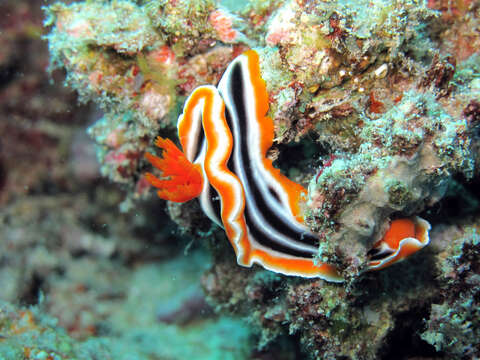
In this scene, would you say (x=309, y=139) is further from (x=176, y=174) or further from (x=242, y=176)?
(x=176, y=174)

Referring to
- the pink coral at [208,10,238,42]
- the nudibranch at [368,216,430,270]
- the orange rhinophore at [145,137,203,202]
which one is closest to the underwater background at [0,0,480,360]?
the pink coral at [208,10,238,42]

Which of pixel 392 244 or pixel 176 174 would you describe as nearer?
pixel 176 174

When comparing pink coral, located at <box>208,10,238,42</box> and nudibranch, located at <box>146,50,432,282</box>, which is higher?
pink coral, located at <box>208,10,238,42</box>

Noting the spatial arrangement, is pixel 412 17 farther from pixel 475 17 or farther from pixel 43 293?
pixel 43 293

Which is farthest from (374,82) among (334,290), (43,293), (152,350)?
(43,293)

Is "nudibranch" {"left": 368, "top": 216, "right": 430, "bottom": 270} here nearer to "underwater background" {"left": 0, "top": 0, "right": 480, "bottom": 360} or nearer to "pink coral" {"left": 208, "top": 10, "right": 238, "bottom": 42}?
"underwater background" {"left": 0, "top": 0, "right": 480, "bottom": 360}

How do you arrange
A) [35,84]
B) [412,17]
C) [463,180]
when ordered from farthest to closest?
[35,84], [463,180], [412,17]

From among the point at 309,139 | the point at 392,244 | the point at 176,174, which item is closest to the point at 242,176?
the point at 176,174
